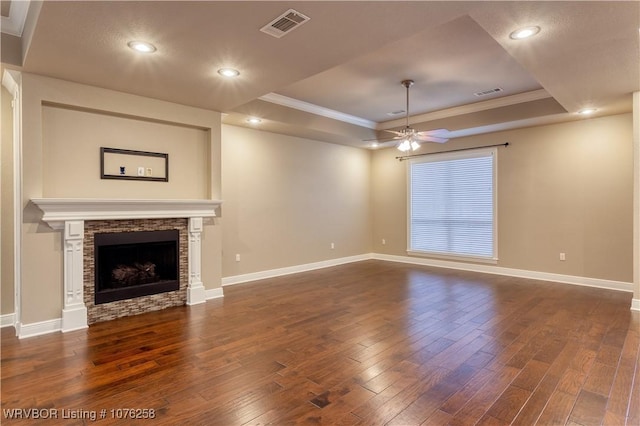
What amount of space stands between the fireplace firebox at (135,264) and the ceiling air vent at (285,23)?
298cm

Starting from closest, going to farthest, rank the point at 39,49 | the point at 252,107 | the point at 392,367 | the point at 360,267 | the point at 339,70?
the point at 392,367
the point at 39,49
the point at 339,70
the point at 252,107
the point at 360,267

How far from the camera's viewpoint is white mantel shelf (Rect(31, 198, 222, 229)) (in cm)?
356

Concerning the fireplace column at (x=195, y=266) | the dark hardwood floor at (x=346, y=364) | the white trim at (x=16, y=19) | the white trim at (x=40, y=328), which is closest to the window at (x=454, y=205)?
the dark hardwood floor at (x=346, y=364)

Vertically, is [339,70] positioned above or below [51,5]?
above

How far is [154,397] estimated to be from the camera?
2332 millimetres

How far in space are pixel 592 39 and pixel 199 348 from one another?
14.2 ft

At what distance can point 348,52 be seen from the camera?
3.11 m

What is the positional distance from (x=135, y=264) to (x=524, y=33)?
4.91m

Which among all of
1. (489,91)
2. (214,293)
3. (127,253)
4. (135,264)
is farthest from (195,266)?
(489,91)

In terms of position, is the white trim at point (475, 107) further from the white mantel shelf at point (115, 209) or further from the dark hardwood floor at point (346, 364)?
the white mantel shelf at point (115, 209)

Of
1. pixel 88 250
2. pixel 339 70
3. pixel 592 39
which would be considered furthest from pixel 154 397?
pixel 592 39

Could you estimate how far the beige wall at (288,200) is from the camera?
5.86 meters

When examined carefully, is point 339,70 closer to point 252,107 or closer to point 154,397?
point 252,107

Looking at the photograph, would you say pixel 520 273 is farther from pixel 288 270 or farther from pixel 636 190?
pixel 288 270
